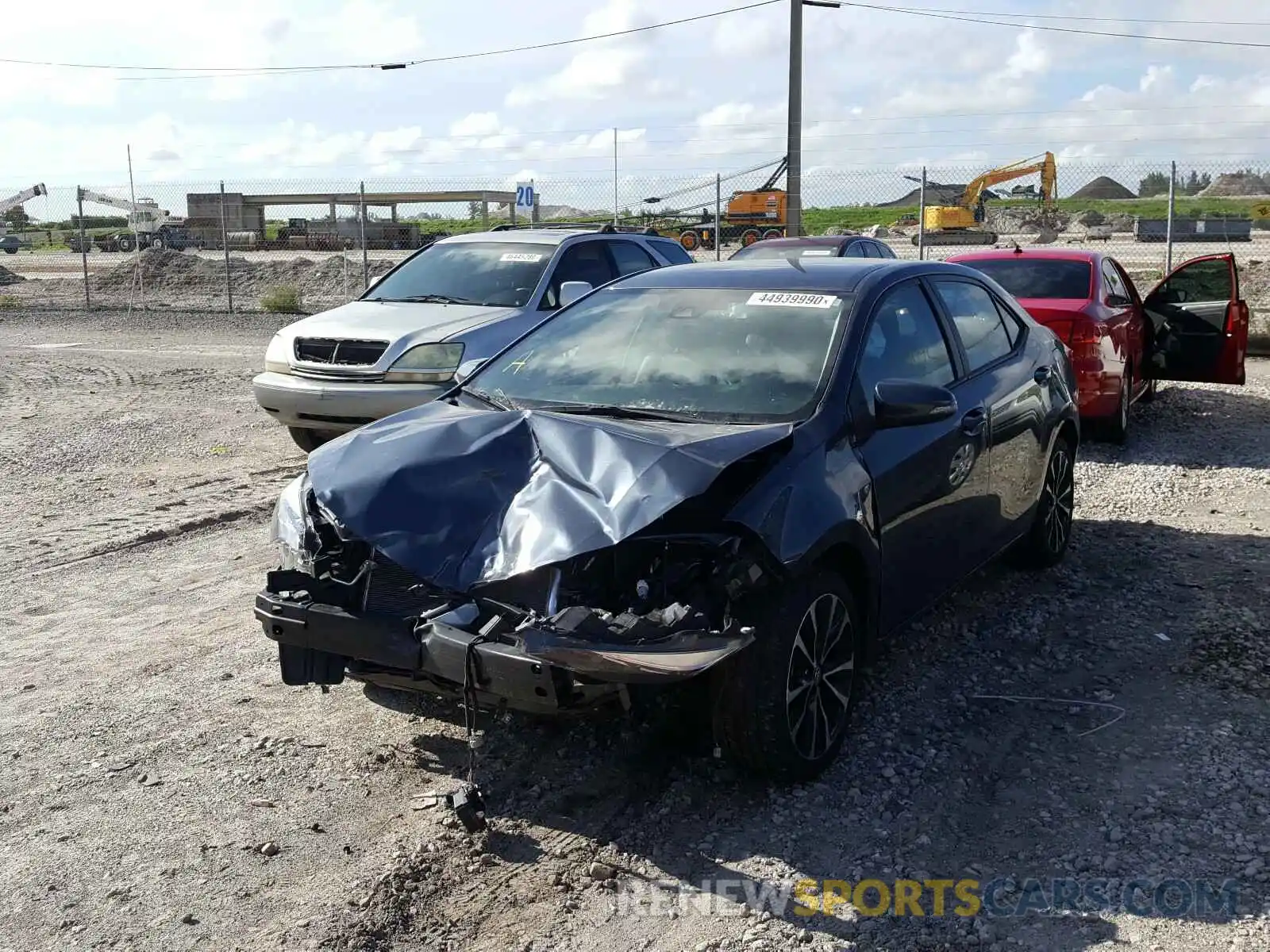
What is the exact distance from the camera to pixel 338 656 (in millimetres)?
3934

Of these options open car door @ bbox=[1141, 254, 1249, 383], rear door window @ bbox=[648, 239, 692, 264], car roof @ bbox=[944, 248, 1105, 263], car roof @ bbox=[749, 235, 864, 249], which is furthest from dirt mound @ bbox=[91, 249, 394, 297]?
open car door @ bbox=[1141, 254, 1249, 383]

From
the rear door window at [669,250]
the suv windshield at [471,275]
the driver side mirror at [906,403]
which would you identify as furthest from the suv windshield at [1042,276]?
the driver side mirror at [906,403]

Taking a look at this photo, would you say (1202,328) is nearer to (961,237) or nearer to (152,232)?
(961,237)

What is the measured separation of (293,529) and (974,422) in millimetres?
2821

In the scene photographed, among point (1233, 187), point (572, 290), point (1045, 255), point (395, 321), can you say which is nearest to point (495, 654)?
point (572, 290)

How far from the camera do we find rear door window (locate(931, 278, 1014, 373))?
18.0 feet

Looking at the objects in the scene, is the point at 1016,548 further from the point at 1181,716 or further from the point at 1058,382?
the point at 1181,716

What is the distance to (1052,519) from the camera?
6.41m

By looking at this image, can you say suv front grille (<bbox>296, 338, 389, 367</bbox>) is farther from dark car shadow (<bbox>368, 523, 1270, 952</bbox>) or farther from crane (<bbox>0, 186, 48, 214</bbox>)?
crane (<bbox>0, 186, 48, 214</bbox>)

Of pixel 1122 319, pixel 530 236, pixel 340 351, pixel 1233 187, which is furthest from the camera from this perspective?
pixel 1233 187

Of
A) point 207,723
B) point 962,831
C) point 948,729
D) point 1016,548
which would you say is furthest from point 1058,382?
point 207,723

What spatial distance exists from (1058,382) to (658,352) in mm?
2670

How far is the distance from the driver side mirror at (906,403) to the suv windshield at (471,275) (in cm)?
554

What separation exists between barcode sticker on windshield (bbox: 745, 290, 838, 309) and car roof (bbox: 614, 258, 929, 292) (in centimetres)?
5
